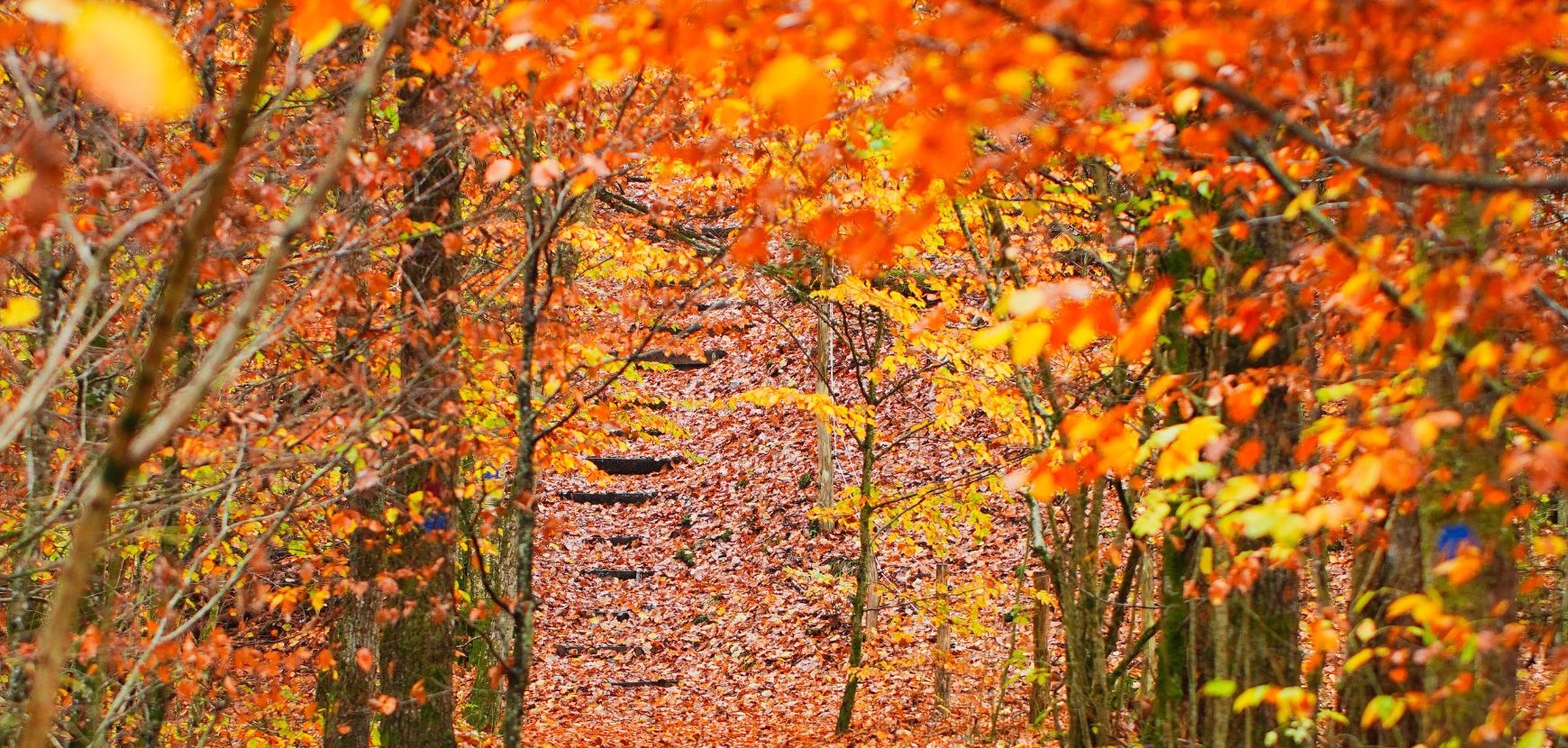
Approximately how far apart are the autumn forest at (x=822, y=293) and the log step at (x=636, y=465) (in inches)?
381

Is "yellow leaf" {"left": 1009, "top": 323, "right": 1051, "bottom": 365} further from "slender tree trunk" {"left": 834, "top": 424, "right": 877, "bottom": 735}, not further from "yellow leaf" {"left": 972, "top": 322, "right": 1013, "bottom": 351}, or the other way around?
"slender tree trunk" {"left": 834, "top": 424, "right": 877, "bottom": 735}

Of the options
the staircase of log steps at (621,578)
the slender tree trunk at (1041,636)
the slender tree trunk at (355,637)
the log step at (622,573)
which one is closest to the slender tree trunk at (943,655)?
the slender tree trunk at (1041,636)

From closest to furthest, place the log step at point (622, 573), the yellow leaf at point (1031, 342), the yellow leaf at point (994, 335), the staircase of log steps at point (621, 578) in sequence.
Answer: the yellow leaf at point (1031, 342), the yellow leaf at point (994, 335), the staircase of log steps at point (621, 578), the log step at point (622, 573)

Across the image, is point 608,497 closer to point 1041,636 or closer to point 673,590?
point 673,590

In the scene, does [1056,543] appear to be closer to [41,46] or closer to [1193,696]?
[1193,696]

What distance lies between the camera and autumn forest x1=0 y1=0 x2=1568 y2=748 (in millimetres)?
2174

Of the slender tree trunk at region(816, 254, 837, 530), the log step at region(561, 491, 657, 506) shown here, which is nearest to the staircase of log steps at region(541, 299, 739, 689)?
the log step at region(561, 491, 657, 506)

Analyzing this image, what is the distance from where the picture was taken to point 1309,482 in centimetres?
272

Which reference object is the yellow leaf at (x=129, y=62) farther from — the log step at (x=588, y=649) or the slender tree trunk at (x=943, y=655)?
the log step at (x=588, y=649)

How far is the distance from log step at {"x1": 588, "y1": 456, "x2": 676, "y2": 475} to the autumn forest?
9.68 meters

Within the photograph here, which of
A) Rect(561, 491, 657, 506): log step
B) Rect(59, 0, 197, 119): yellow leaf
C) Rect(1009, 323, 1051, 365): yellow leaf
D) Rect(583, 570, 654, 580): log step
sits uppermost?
Rect(561, 491, 657, 506): log step

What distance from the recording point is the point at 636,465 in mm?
19266

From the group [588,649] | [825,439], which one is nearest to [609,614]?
[588,649]

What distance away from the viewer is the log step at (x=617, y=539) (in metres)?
17.4
